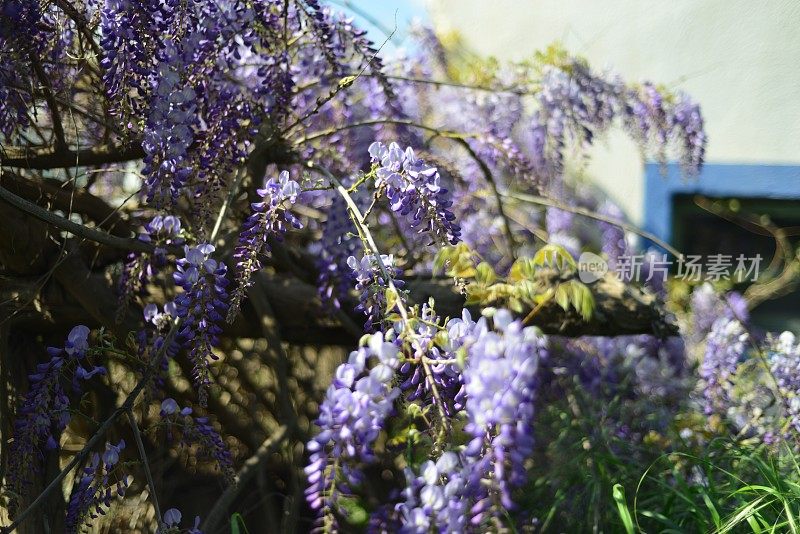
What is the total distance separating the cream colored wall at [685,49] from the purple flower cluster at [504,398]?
1986 millimetres

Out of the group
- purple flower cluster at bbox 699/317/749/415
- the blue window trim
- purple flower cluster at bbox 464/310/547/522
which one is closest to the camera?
purple flower cluster at bbox 464/310/547/522

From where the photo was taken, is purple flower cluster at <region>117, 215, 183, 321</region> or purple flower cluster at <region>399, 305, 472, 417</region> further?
purple flower cluster at <region>117, 215, 183, 321</region>

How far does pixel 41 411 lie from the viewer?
1.54m

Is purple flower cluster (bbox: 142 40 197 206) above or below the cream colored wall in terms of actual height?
below

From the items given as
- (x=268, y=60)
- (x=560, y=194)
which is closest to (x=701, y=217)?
(x=560, y=194)

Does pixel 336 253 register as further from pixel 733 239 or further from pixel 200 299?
pixel 733 239

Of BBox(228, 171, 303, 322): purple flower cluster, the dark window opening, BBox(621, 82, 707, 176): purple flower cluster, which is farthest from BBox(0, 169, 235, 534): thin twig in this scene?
the dark window opening

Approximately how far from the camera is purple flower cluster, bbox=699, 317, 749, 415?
8.33 feet

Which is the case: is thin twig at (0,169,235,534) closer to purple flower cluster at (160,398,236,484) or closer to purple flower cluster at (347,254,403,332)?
purple flower cluster at (160,398,236,484)

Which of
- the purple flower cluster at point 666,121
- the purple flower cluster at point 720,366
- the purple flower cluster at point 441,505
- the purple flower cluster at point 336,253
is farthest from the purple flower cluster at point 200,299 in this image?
the purple flower cluster at point 666,121

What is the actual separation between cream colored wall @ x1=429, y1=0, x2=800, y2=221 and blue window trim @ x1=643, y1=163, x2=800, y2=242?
5cm

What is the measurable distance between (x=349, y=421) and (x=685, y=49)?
2590 millimetres

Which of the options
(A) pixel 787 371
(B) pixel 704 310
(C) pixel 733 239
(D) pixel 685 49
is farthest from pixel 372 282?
(C) pixel 733 239

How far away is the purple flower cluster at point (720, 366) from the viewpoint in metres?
2.54
